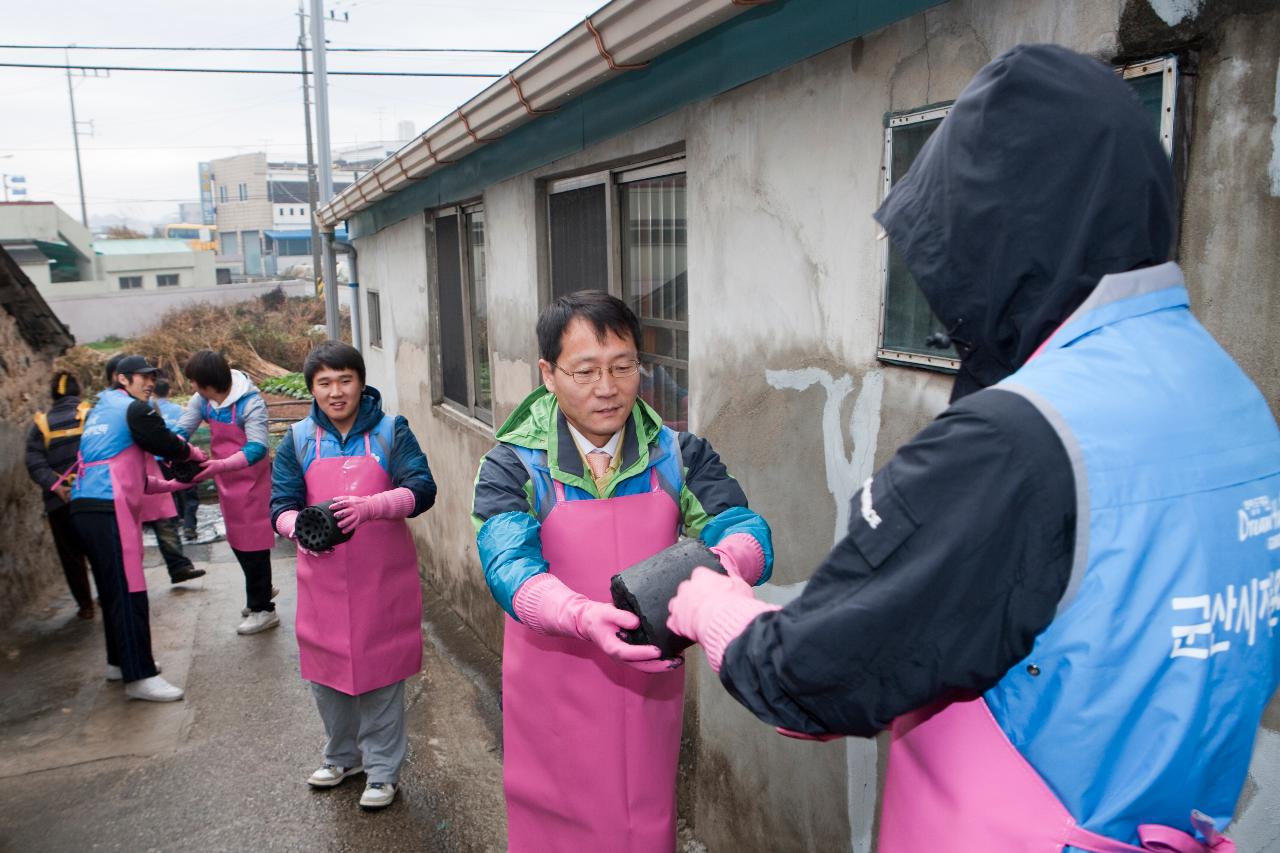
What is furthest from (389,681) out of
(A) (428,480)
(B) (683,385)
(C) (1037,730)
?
(C) (1037,730)

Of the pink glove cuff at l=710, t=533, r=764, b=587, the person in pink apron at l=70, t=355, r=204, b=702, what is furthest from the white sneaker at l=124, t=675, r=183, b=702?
the pink glove cuff at l=710, t=533, r=764, b=587

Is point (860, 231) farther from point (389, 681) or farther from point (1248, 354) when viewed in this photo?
point (389, 681)

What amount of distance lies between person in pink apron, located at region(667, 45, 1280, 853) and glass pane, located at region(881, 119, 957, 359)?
3.51 feet

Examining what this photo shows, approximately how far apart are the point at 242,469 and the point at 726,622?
19.2 ft

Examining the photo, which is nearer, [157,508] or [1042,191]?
[1042,191]

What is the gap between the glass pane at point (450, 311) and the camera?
6.82 meters

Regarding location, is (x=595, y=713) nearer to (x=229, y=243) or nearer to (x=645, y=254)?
(x=645, y=254)

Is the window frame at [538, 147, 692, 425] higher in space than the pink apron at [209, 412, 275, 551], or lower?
higher

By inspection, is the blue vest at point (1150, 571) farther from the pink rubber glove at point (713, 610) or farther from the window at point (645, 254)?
the window at point (645, 254)

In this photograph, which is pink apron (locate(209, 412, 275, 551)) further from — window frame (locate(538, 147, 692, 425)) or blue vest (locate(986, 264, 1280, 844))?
blue vest (locate(986, 264, 1280, 844))

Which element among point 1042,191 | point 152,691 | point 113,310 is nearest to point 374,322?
point 152,691

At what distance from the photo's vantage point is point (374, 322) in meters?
9.73

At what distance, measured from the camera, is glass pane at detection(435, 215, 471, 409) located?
682cm

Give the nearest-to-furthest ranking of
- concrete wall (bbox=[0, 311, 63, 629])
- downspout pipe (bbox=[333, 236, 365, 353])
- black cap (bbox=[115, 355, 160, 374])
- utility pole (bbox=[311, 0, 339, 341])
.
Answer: black cap (bbox=[115, 355, 160, 374]) < concrete wall (bbox=[0, 311, 63, 629]) < downspout pipe (bbox=[333, 236, 365, 353]) < utility pole (bbox=[311, 0, 339, 341])
